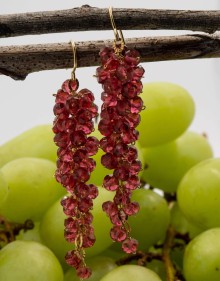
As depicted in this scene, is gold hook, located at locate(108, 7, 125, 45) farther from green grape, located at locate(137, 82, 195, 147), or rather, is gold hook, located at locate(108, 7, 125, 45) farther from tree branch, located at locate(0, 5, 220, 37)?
green grape, located at locate(137, 82, 195, 147)

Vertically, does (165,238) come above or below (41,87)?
below

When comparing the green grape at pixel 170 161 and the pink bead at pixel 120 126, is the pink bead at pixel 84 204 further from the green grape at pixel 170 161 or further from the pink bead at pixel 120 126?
the green grape at pixel 170 161

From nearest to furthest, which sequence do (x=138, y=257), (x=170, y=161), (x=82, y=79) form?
(x=138, y=257) < (x=170, y=161) < (x=82, y=79)

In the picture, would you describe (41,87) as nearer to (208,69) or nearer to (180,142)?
(208,69)

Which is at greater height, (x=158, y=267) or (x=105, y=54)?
(x=105, y=54)

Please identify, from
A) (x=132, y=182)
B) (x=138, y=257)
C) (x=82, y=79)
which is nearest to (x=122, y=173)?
(x=132, y=182)

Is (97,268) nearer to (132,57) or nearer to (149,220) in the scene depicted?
(149,220)

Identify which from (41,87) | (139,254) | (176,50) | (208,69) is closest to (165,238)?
(139,254)
